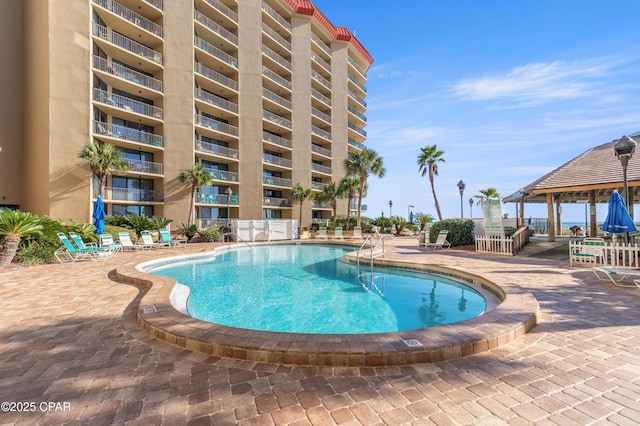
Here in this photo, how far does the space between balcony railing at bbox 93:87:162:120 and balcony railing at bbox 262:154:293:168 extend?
9.74 meters

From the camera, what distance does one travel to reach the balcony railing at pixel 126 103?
18.4 m

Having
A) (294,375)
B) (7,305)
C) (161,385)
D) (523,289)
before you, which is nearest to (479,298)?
(523,289)

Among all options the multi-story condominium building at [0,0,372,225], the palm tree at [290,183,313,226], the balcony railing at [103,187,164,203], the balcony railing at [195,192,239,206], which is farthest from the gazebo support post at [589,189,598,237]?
the balcony railing at [103,187,164,203]

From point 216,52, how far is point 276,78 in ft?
21.7

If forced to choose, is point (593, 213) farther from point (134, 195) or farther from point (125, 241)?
point (134, 195)

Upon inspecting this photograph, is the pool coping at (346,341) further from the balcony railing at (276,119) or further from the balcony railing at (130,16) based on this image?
the balcony railing at (276,119)

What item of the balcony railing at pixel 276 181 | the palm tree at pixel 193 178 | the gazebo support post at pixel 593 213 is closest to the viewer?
the gazebo support post at pixel 593 213

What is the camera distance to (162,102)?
848 inches

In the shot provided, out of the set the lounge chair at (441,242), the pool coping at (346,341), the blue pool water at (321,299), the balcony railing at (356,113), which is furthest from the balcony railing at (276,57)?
the pool coping at (346,341)

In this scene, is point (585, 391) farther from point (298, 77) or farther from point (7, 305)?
point (298, 77)

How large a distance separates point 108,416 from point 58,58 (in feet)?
75.9

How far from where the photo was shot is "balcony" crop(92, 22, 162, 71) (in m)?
18.6

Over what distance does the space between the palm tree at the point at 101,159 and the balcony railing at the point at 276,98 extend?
49.6ft

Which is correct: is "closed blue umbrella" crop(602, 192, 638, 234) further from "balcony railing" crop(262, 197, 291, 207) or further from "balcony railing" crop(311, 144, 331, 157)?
"balcony railing" crop(311, 144, 331, 157)
